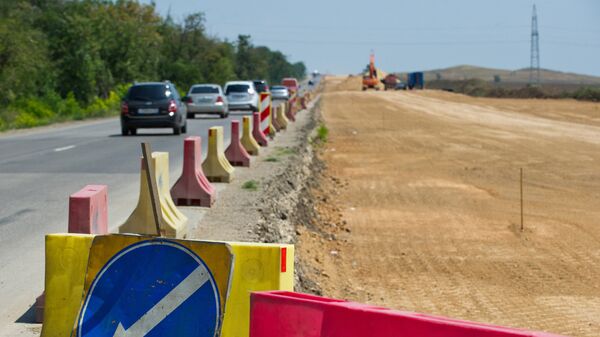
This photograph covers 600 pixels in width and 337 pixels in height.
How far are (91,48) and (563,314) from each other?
51.4 meters

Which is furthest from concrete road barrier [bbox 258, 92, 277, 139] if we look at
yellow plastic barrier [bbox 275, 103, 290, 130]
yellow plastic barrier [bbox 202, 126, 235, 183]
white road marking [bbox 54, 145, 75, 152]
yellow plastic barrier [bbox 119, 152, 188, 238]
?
yellow plastic barrier [bbox 119, 152, 188, 238]

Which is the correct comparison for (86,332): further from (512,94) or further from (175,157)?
(512,94)

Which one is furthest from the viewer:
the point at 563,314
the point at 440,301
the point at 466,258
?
the point at 466,258

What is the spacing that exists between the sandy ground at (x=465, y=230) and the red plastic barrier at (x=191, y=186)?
4.25 ft

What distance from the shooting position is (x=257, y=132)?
25812 millimetres

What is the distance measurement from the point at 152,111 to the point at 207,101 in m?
12.0

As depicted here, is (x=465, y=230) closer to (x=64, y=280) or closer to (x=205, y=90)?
(x=64, y=280)

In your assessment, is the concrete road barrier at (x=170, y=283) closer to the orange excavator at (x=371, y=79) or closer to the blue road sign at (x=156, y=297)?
the blue road sign at (x=156, y=297)

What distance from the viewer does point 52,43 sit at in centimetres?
5769

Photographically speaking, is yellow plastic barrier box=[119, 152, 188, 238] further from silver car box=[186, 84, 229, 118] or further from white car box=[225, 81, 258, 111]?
white car box=[225, 81, 258, 111]

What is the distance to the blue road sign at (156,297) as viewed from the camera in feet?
18.4

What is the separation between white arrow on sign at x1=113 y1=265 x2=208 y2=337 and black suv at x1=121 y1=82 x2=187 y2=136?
2506 cm

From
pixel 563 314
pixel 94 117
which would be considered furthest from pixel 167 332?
pixel 94 117

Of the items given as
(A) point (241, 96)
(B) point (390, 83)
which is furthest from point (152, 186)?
(B) point (390, 83)
